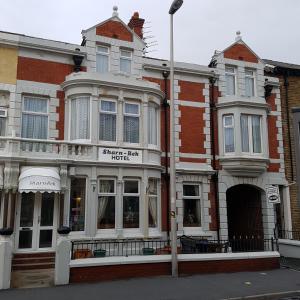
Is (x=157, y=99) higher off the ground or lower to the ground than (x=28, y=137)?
higher

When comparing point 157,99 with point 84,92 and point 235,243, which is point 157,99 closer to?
point 84,92

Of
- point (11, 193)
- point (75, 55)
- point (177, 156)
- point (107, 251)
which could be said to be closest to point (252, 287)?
point (107, 251)

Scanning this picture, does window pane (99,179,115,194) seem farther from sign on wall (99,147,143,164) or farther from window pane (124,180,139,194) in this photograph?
sign on wall (99,147,143,164)

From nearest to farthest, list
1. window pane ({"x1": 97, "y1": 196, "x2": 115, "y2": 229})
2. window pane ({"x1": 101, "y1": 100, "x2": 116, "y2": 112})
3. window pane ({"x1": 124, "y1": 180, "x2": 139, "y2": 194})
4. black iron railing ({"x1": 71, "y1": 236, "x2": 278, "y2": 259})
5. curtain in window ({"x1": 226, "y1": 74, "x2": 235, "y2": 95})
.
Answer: black iron railing ({"x1": 71, "y1": 236, "x2": 278, "y2": 259}) → window pane ({"x1": 97, "y1": 196, "x2": 115, "y2": 229}) → window pane ({"x1": 124, "y1": 180, "x2": 139, "y2": 194}) → window pane ({"x1": 101, "y1": 100, "x2": 116, "y2": 112}) → curtain in window ({"x1": 226, "y1": 74, "x2": 235, "y2": 95})

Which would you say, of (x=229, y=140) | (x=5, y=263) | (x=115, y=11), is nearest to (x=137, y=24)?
(x=115, y=11)

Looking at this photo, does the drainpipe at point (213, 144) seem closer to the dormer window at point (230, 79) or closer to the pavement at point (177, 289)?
the dormer window at point (230, 79)

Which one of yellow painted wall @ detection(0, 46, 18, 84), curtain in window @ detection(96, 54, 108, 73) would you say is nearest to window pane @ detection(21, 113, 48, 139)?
yellow painted wall @ detection(0, 46, 18, 84)

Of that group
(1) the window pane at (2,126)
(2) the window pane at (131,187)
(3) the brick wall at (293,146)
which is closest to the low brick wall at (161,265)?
(2) the window pane at (131,187)

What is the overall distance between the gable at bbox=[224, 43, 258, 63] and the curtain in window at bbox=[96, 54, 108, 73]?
253 inches

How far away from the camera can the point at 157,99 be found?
17.0 metres

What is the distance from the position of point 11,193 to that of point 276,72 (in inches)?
575

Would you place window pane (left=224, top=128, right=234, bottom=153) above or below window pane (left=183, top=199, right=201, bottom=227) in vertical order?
above

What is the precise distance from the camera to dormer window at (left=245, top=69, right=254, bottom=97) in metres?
19.3

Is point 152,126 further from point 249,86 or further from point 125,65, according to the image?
point 249,86
